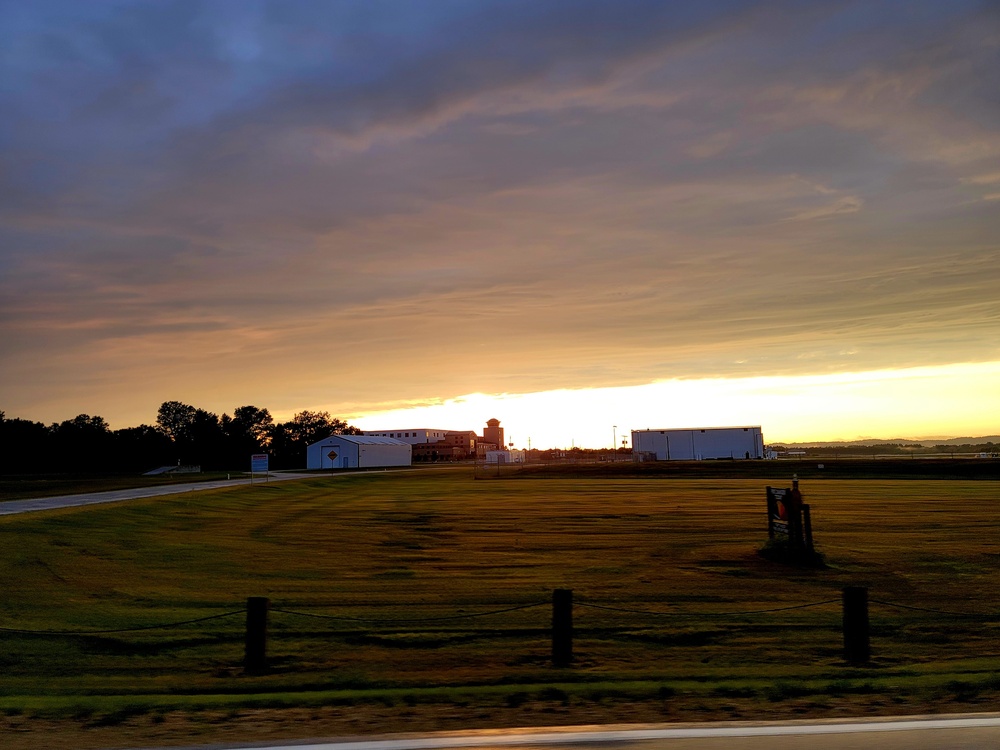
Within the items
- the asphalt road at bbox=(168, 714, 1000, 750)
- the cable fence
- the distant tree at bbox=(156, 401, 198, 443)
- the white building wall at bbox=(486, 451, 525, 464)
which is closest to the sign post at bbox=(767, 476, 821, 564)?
the cable fence

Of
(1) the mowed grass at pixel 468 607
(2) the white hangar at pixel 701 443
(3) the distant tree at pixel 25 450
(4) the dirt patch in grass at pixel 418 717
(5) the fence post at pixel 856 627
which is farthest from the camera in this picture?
(2) the white hangar at pixel 701 443

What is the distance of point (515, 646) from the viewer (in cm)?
1270

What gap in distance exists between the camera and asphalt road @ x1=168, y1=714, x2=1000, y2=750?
6.91m

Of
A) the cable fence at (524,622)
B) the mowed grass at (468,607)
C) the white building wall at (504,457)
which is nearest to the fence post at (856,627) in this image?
the mowed grass at (468,607)

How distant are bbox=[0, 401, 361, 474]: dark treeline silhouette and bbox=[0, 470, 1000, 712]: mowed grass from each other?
256 ft

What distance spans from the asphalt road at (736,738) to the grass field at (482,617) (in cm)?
109

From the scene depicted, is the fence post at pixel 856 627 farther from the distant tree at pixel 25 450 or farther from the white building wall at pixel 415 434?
the white building wall at pixel 415 434

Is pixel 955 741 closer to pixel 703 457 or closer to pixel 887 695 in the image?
pixel 887 695

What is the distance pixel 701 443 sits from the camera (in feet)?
387

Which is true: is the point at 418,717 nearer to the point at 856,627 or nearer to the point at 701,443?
the point at 856,627

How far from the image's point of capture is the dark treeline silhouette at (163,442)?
329 feet

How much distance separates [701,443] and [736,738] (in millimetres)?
113958

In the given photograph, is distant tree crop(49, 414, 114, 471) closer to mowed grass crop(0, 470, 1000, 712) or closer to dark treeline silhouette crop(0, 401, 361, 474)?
dark treeline silhouette crop(0, 401, 361, 474)

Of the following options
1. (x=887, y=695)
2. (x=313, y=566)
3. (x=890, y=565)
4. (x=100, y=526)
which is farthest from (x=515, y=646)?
(x=100, y=526)
